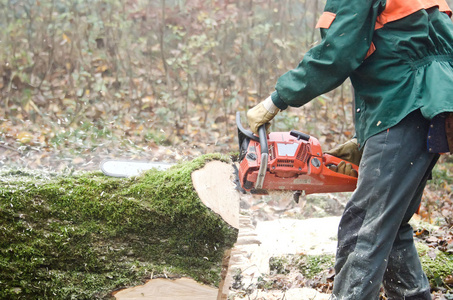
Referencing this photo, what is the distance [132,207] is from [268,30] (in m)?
6.17

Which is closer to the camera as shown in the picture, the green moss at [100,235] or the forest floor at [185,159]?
the green moss at [100,235]

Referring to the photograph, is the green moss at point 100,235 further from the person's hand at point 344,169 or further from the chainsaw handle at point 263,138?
the person's hand at point 344,169

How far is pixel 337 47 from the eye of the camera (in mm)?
2162

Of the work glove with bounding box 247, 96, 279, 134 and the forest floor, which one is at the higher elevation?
the work glove with bounding box 247, 96, 279, 134

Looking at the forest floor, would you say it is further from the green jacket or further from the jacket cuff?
the green jacket

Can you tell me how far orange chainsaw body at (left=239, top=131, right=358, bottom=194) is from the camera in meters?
2.57

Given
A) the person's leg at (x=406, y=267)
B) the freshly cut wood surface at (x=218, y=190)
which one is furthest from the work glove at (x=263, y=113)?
the person's leg at (x=406, y=267)

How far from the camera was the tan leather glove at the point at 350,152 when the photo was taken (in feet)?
9.06

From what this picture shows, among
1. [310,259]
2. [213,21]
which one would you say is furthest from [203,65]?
[310,259]

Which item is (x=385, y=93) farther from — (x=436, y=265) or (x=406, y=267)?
(x=436, y=265)

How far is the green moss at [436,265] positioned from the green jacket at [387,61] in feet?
4.65

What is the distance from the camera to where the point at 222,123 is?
23.4ft

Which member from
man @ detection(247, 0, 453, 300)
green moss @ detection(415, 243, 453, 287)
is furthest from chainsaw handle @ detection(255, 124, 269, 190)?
green moss @ detection(415, 243, 453, 287)

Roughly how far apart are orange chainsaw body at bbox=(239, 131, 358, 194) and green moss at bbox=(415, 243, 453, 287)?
3.17ft
